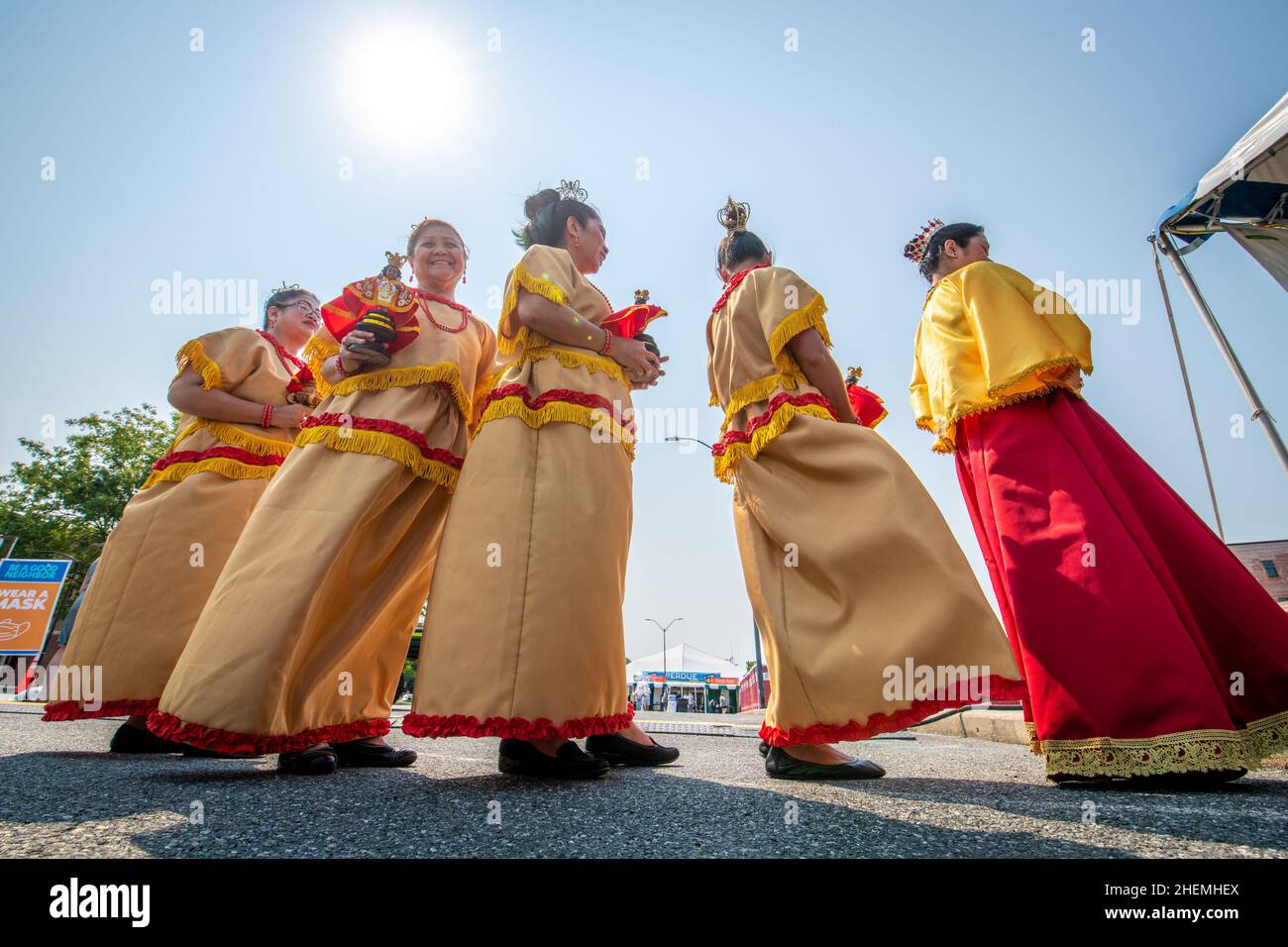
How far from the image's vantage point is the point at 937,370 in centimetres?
274

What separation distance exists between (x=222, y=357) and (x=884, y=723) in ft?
10.9

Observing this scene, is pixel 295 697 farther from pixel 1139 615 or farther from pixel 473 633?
pixel 1139 615

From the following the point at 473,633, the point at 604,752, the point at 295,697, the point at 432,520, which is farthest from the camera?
the point at 432,520

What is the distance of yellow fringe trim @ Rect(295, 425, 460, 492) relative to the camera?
2332 mm

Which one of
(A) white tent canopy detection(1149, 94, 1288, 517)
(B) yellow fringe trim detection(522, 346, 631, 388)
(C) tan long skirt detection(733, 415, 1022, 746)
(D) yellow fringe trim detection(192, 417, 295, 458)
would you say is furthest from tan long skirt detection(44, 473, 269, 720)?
(A) white tent canopy detection(1149, 94, 1288, 517)

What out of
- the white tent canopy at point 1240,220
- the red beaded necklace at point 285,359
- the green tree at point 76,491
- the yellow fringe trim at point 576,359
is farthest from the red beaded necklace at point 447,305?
the green tree at point 76,491

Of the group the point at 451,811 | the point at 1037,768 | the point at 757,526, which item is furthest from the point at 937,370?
the point at 451,811

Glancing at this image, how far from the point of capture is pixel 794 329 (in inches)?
99.1

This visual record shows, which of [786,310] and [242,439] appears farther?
[242,439]

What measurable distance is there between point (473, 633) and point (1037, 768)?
7.71 feet

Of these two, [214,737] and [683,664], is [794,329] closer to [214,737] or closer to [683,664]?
[214,737]

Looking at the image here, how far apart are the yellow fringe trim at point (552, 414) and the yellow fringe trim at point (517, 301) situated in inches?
12.6

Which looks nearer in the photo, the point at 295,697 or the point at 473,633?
the point at 473,633

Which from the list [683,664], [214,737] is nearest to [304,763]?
[214,737]
